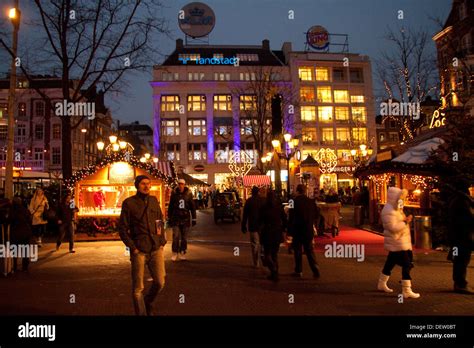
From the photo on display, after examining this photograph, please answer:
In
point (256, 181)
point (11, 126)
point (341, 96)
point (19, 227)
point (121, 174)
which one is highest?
point (341, 96)

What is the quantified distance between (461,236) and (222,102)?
56.5 meters

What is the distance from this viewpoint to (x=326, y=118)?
64125mm

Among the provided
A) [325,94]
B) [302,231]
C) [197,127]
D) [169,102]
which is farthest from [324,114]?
[302,231]

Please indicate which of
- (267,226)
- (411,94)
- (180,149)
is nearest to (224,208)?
(411,94)

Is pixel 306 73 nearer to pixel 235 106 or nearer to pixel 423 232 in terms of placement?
pixel 235 106

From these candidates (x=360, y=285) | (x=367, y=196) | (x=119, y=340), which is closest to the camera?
(x=119, y=340)

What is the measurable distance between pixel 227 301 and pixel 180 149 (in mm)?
55453

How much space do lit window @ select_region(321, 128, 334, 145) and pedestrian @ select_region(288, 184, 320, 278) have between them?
5523 centimetres

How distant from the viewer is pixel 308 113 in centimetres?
6378

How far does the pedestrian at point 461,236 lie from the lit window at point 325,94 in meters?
57.9

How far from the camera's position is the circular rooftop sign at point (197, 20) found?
58.4 meters

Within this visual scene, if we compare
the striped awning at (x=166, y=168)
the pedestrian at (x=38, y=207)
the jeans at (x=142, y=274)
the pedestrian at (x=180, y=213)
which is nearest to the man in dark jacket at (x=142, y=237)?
the jeans at (x=142, y=274)

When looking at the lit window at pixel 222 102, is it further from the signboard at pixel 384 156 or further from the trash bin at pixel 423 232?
the trash bin at pixel 423 232

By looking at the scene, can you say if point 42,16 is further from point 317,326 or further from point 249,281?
point 317,326
